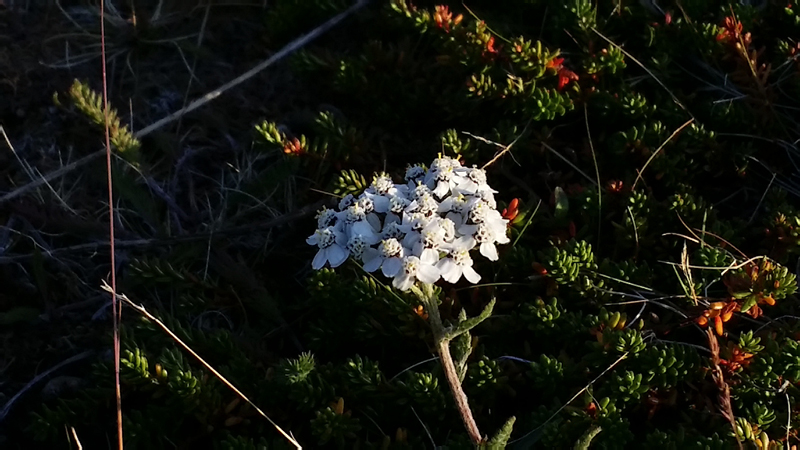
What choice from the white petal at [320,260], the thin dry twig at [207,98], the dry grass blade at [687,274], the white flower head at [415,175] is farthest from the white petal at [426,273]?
the thin dry twig at [207,98]

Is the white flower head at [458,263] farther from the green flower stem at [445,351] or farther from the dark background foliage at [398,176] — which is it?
the dark background foliage at [398,176]

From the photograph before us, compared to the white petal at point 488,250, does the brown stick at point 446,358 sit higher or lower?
lower

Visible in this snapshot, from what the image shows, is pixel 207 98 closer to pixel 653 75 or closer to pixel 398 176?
pixel 398 176

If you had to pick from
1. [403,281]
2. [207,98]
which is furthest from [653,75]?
[207,98]

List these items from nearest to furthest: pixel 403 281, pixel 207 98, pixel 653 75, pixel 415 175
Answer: pixel 403 281
pixel 415 175
pixel 653 75
pixel 207 98

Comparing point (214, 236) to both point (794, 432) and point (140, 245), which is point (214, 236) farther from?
point (794, 432)

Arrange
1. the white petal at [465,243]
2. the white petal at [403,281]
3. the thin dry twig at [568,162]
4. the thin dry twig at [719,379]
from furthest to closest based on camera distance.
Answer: the thin dry twig at [568,162], the thin dry twig at [719,379], the white petal at [465,243], the white petal at [403,281]

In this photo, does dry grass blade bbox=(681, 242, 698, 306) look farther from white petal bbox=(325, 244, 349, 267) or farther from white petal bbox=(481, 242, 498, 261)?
white petal bbox=(325, 244, 349, 267)
